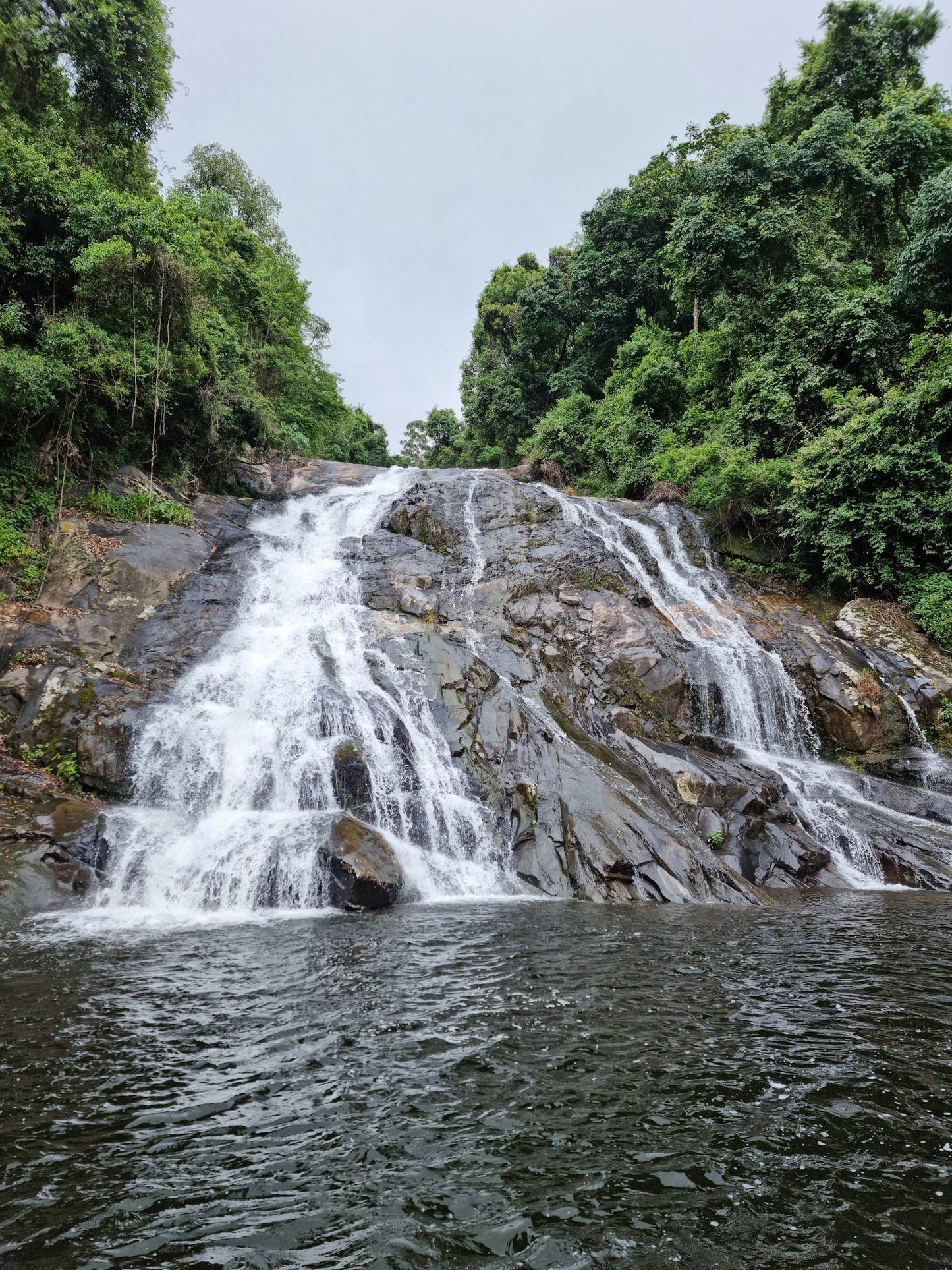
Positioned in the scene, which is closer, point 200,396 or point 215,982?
point 215,982

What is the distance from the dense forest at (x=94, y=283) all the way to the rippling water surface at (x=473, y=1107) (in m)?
12.3

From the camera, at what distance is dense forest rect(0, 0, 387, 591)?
13.6 metres

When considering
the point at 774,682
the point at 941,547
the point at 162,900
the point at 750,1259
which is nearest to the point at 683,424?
the point at 941,547

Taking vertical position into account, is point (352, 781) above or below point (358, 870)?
above

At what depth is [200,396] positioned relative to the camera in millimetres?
18328

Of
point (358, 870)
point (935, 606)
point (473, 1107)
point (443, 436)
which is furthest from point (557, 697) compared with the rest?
point (443, 436)

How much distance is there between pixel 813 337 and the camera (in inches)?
773

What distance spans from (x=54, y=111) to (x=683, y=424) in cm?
2140

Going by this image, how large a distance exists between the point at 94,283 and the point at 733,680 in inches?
695

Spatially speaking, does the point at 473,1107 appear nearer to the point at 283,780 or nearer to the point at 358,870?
the point at 358,870

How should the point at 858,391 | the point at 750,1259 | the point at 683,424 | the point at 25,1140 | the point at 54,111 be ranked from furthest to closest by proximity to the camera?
the point at 683,424 < the point at 858,391 < the point at 54,111 < the point at 25,1140 < the point at 750,1259

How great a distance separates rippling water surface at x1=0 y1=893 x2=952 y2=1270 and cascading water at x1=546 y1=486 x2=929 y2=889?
6060 millimetres

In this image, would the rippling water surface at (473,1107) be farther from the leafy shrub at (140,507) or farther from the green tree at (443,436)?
the green tree at (443,436)

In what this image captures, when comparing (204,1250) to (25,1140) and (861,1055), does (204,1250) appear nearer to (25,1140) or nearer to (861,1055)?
(25,1140)
